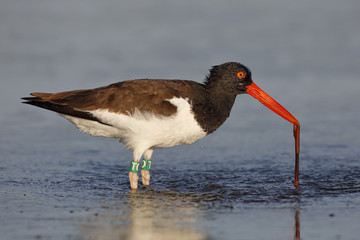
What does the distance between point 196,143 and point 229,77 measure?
8.40ft

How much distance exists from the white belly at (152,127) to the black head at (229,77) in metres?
0.63

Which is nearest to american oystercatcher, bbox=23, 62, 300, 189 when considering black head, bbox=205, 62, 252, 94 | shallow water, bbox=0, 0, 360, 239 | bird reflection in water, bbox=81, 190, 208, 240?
black head, bbox=205, 62, 252, 94

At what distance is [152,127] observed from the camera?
24.8ft

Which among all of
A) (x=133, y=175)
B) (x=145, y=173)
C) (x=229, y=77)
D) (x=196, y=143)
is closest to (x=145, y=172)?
(x=145, y=173)

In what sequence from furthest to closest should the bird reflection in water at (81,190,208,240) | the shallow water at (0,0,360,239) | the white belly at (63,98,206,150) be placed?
the white belly at (63,98,206,150)
the shallow water at (0,0,360,239)
the bird reflection in water at (81,190,208,240)

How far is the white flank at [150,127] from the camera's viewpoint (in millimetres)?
7512

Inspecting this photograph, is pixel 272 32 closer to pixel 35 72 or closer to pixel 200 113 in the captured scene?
pixel 35 72

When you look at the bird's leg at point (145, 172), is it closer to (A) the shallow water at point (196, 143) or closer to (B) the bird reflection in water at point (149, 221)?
(A) the shallow water at point (196, 143)

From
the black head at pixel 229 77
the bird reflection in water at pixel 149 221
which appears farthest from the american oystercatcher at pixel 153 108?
the bird reflection in water at pixel 149 221

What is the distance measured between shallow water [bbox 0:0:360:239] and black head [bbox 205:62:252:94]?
128 centimetres

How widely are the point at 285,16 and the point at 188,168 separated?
9.66 meters

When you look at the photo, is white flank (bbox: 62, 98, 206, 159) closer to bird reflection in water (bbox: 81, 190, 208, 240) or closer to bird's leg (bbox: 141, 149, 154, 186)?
bird's leg (bbox: 141, 149, 154, 186)

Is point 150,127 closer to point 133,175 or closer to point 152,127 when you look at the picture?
point 152,127

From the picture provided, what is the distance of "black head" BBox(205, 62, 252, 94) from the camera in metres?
7.95
